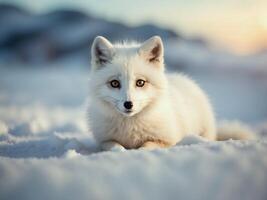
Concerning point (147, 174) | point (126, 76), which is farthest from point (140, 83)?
point (147, 174)

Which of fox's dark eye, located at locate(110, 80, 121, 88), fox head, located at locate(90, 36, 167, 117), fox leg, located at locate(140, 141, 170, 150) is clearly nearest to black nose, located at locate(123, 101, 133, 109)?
fox head, located at locate(90, 36, 167, 117)

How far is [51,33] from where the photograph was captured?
6188 mm

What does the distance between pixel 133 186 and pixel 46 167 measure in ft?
0.90

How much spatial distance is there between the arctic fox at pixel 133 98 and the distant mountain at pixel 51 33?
93 cm

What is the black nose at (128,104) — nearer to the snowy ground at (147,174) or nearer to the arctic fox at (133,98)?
the arctic fox at (133,98)

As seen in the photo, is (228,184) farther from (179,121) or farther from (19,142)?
(19,142)

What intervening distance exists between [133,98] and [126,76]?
5.5 inches

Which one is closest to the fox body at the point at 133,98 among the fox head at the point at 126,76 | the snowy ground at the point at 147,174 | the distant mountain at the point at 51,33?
the fox head at the point at 126,76

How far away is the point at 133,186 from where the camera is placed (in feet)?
4.34

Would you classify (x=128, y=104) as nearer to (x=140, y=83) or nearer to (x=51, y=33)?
(x=140, y=83)

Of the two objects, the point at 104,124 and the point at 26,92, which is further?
the point at 26,92

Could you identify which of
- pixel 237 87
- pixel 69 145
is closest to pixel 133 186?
pixel 69 145

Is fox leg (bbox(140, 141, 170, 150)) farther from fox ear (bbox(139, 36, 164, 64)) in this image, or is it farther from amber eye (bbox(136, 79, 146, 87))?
fox ear (bbox(139, 36, 164, 64))

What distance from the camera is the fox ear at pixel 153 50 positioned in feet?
7.68
